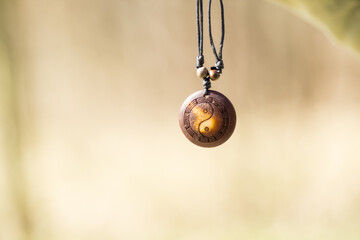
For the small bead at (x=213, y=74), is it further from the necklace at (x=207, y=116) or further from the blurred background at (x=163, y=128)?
the blurred background at (x=163, y=128)

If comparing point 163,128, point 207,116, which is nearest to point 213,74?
point 207,116

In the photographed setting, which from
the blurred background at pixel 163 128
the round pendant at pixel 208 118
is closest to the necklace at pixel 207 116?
the round pendant at pixel 208 118

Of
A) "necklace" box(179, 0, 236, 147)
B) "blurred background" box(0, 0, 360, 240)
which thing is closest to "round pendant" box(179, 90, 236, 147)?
"necklace" box(179, 0, 236, 147)

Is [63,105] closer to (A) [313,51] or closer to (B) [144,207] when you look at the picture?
(B) [144,207]

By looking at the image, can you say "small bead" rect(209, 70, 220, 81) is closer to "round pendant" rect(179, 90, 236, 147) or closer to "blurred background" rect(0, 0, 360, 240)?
"round pendant" rect(179, 90, 236, 147)

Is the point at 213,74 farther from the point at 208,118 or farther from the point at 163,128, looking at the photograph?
the point at 163,128

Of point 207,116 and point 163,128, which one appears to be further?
point 163,128
